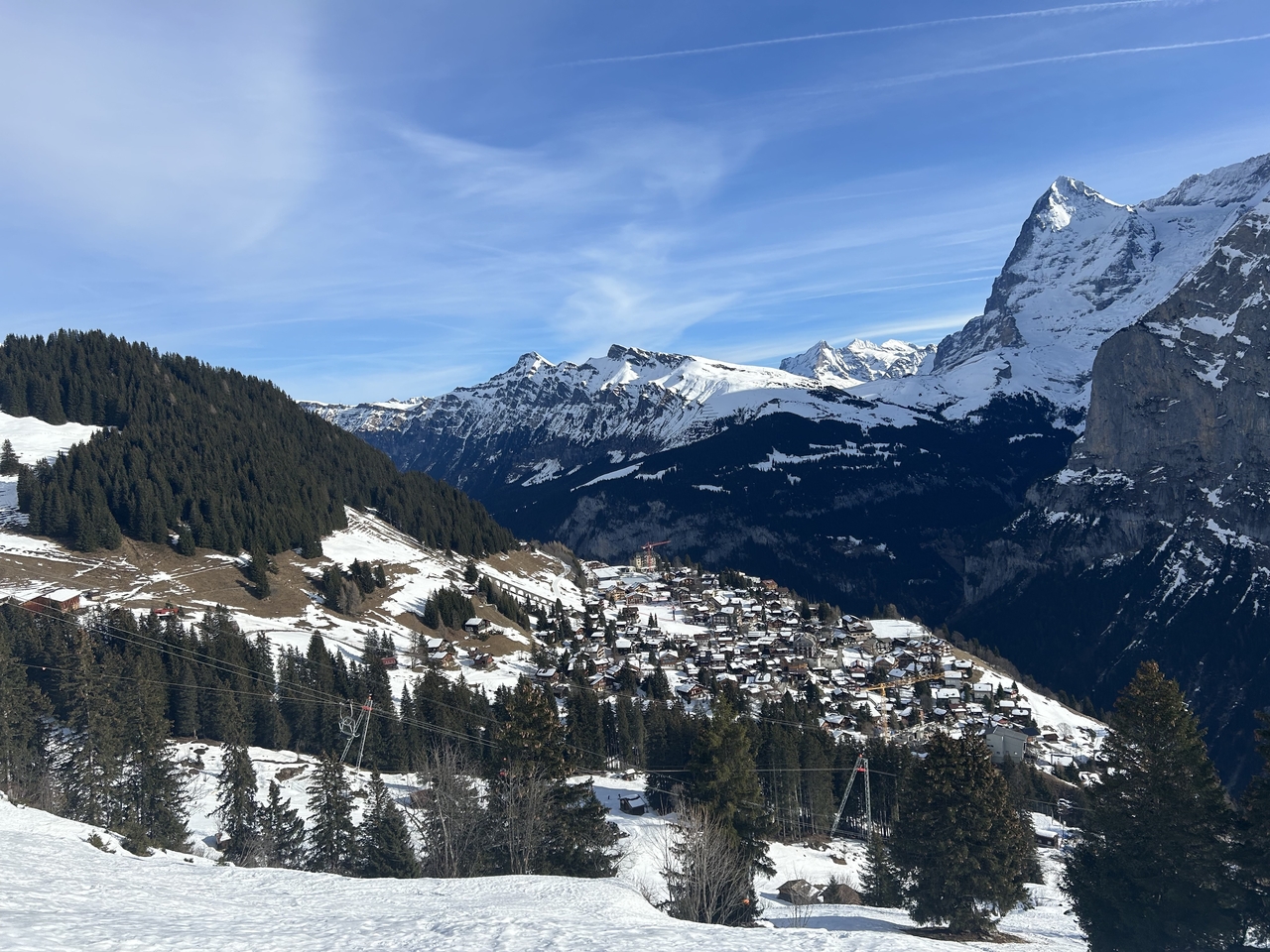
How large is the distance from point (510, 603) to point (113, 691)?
202 feet

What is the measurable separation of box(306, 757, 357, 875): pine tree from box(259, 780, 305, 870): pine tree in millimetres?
799

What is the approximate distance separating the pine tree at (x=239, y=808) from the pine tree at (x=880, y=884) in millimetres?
35129

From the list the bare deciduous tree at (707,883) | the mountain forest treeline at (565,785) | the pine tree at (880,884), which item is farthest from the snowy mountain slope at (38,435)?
the pine tree at (880,884)

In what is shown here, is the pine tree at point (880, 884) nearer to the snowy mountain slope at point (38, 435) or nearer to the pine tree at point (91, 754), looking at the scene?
the pine tree at point (91, 754)

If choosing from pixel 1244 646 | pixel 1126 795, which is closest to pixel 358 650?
pixel 1126 795

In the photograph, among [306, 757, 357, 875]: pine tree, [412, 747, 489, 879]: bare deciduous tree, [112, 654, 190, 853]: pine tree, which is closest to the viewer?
[412, 747, 489, 879]: bare deciduous tree

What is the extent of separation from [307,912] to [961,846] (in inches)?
1150

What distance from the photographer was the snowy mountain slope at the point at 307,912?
1644 centimetres

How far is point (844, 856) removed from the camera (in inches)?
2410

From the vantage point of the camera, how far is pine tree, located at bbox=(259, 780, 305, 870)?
4309 centimetres

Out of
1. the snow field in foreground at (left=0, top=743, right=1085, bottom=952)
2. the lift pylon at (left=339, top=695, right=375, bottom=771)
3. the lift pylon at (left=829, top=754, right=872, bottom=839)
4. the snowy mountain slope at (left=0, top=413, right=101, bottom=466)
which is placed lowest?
the lift pylon at (left=829, top=754, right=872, bottom=839)

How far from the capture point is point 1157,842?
98.6ft

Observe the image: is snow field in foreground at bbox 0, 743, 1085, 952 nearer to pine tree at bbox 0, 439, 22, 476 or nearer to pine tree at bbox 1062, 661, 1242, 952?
pine tree at bbox 1062, 661, 1242, 952

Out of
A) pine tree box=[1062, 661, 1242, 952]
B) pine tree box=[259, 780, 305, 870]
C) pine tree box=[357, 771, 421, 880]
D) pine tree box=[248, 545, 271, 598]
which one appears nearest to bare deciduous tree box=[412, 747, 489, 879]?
pine tree box=[357, 771, 421, 880]
